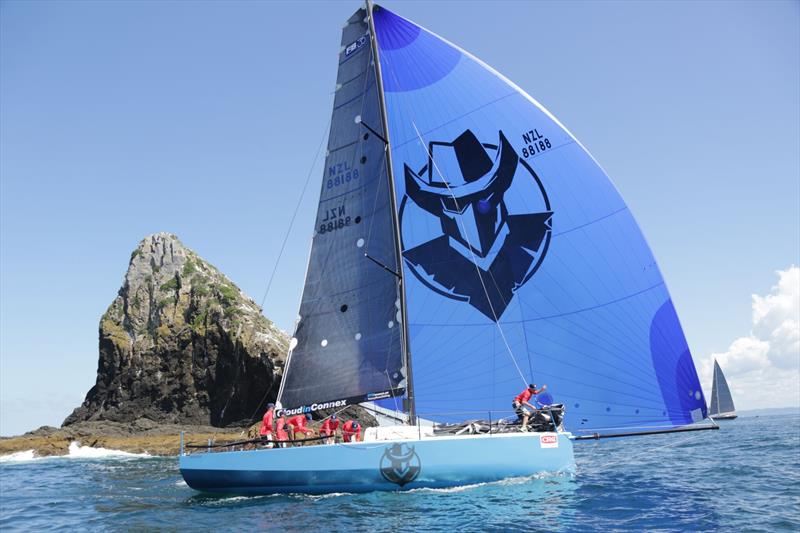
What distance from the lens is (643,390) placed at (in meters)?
13.0

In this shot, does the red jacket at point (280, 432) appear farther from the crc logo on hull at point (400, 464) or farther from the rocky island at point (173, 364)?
the rocky island at point (173, 364)

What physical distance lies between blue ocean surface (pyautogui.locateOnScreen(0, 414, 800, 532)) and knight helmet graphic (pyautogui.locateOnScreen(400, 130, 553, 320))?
15.4 feet

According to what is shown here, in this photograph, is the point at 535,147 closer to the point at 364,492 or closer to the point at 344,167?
the point at 344,167

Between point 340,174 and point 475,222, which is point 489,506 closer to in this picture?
point 475,222

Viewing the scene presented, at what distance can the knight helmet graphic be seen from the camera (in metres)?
14.6

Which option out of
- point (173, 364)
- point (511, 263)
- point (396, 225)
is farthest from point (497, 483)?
point (173, 364)

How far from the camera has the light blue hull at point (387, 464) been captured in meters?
11.9

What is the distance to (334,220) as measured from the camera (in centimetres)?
1530

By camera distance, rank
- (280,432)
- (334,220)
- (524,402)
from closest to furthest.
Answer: (524,402) < (280,432) < (334,220)

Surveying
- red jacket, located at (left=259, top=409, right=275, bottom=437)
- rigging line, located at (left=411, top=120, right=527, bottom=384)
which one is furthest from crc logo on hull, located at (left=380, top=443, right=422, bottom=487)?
rigging line, located at (left=411, top=120, right=527, bottom=384)

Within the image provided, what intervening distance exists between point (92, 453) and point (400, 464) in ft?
90.2

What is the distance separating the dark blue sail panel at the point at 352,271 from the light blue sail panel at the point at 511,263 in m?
0.87

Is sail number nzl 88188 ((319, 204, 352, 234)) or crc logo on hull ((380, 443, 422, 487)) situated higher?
sail number nzl 88188 ((319, 204, 352, 234))

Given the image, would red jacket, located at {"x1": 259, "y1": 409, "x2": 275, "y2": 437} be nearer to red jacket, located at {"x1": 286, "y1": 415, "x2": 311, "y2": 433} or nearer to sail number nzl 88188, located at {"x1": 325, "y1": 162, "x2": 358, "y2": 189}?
red jacket, located at {"x1": 286, "y1": 415, "x2": 311, "y2": 433}
